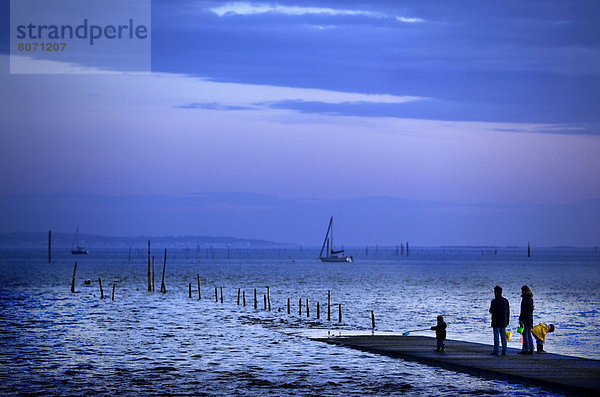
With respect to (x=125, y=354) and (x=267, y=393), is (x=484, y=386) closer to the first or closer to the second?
(x=267, y=393)

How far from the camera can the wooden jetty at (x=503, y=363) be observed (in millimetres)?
23266

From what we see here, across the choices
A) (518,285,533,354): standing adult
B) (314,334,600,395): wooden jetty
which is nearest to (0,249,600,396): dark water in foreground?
(314,334,600,395): wooden jetty

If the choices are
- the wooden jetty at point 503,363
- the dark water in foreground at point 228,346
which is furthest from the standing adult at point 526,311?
the dark water in foreground at point 228,346

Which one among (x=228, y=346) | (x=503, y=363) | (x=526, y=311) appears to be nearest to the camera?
(x=503, y=363)

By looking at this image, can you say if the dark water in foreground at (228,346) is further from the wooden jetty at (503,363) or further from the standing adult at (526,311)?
the standing adult at (526,311)

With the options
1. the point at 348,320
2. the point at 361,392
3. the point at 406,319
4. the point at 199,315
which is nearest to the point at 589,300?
the point at 406,319

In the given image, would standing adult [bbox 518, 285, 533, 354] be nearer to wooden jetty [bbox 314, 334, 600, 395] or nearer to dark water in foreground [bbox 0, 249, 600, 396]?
wooden jetty [bbox 314, 334, 600, 395]

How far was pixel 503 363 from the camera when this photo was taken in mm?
26641

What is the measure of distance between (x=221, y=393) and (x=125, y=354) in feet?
39.3

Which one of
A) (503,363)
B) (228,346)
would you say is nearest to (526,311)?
(503,363)

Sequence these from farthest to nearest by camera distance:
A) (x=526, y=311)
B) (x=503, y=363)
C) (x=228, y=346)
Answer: (x=228, y=346), (x=526, y=311), (x=503, y=363)

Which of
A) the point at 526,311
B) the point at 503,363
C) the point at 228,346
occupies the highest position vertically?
the point at 526,311

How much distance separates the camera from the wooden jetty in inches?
916

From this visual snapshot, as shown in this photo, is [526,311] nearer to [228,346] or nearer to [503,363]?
[503,363]
